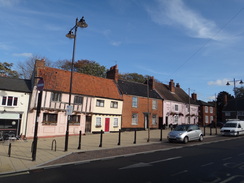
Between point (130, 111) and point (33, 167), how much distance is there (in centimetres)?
2183

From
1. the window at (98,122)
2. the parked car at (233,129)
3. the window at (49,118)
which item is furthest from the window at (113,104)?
the parked car at (233,129)

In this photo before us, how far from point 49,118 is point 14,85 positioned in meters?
5.16

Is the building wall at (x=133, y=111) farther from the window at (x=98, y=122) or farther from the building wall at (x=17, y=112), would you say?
the building wall at (x=17, y=112)

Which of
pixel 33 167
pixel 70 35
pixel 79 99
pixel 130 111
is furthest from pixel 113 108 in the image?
pixel 33 167

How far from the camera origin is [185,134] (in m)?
17.0

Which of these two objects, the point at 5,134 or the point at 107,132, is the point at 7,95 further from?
the point at 107,132

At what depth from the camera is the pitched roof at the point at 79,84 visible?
75.7 feet

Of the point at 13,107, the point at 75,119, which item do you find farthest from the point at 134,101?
the point at 13,107

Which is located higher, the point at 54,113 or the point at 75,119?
the point at 54,113

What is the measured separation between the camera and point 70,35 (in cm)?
1327

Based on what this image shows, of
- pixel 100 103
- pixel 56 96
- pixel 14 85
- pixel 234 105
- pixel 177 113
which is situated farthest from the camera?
pixel 234 105

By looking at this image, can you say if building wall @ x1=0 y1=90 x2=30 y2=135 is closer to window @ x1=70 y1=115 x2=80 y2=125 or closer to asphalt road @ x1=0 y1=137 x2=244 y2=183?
window @ x1=70 y1=115 x2=80 y2=125

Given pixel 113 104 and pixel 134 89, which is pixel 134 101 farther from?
pixel 113 104

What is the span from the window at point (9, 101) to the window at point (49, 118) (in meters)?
3.22
